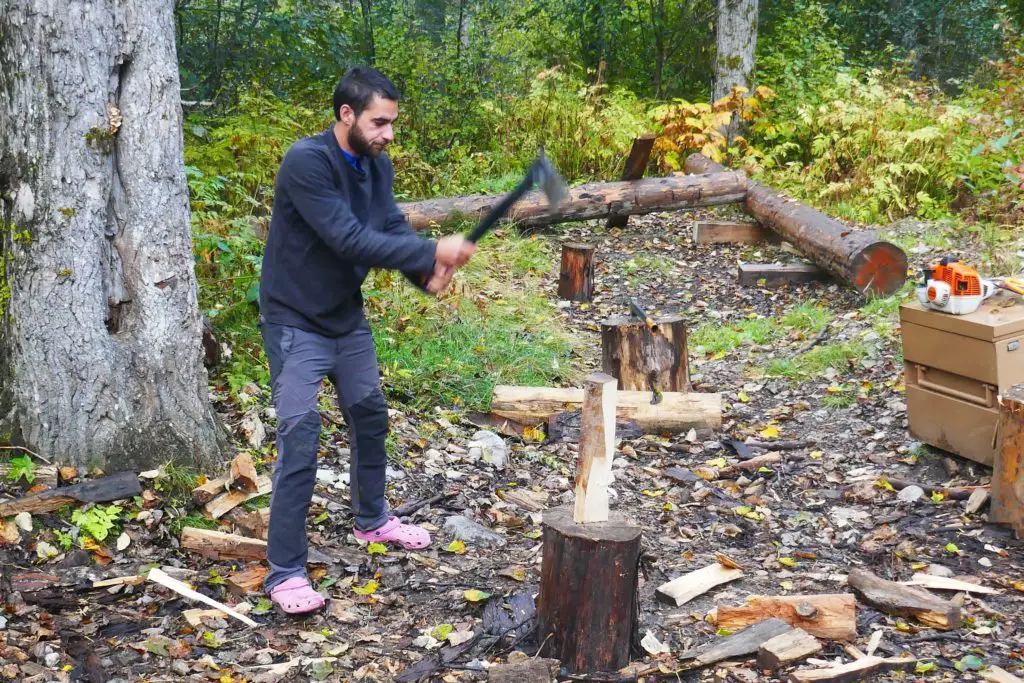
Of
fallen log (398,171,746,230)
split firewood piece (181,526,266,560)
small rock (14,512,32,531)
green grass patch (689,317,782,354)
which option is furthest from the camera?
fallen log (398,171,746,230)

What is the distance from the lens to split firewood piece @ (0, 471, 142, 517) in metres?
3.97

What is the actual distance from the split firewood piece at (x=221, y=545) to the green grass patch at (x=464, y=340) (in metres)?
2.31

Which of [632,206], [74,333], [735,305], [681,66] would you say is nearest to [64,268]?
[74,333]

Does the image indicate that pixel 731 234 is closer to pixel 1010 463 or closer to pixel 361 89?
pixel 1010 463

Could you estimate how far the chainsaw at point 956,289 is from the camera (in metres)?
4.93

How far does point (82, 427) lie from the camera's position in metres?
4.24

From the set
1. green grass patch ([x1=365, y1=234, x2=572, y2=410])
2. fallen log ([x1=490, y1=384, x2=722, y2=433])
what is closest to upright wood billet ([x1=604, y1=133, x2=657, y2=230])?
green grass patch ([x1=365, y1=234, x2=572, y2=410])

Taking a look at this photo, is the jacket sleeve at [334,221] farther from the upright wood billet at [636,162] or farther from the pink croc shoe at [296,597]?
the upright wood billet at [636,162]

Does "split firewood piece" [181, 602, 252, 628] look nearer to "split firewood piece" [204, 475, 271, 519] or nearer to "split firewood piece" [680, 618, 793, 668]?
"split firewood piece" [204, 475, 271, 519]

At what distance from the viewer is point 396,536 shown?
4.46 m

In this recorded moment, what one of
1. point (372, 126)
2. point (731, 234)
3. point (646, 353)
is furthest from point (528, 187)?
point (731, 234)

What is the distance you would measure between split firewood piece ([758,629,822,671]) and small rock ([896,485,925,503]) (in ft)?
5.87

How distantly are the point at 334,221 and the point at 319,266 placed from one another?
275 mm

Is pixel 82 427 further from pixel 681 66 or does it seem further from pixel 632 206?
pixel 681 66
